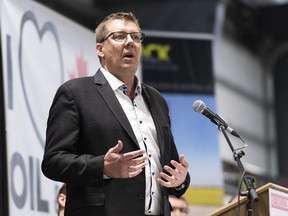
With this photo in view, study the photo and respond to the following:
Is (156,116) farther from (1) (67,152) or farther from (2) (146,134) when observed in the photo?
(1) (67,152)

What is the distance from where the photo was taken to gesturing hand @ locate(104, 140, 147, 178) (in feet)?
9.77

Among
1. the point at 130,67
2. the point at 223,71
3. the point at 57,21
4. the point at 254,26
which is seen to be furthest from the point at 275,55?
the point at 130,67

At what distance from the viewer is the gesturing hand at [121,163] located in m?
2.98

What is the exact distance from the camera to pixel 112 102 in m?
3.32

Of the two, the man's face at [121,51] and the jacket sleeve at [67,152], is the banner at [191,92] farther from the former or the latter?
the jacket sleeve at [67,152]

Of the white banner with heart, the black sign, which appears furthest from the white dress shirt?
the black sign

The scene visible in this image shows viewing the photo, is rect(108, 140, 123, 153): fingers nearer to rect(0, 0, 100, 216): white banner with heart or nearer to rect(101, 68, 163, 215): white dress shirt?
rect(101, 68, 163, 215): white dress shirt

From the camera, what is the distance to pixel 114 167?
3.00m

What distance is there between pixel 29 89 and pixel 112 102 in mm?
1880

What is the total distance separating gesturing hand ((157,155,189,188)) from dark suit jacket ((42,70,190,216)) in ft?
0.29

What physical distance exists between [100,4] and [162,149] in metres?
4.67

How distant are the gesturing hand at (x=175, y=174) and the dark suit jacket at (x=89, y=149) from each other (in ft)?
0.29

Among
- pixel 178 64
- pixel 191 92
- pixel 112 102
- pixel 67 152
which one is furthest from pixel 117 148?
pixel 178 64

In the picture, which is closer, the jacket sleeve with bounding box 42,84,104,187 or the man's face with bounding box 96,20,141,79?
the jacket sleeve with bounding box 42,84,104,187
